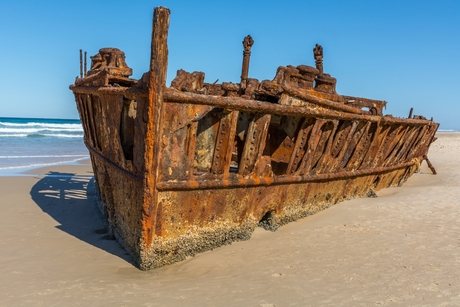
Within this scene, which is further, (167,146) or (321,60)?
(321,60)

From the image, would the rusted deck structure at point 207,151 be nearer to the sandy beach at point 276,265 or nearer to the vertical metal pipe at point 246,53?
the sandy beach at point 276,265

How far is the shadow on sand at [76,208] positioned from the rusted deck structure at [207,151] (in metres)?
0.28

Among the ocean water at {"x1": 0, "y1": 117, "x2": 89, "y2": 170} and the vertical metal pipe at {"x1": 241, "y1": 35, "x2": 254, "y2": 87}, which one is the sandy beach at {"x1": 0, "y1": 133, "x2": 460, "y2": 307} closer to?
the vertical metal pipe at {"x1": 241, "y1": 35, "x2": 254, "y2": 87}

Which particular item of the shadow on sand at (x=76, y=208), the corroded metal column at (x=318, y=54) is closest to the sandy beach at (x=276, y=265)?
the shadow on sand at (x=76, y=208)

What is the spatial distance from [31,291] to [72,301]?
0.62 meters

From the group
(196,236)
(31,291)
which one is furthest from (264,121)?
(31,291)

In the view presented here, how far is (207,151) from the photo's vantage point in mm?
5000

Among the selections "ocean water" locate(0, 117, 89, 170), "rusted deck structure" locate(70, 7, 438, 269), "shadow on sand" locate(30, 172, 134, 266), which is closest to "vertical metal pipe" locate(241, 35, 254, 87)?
"rusted deck structure" locate(70, 7, 438, 269)

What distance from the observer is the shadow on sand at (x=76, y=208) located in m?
5.61

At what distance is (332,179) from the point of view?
638 centimetres

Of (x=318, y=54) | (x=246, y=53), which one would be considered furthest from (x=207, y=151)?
(x=246, y=53)

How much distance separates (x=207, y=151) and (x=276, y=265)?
1752 millimetres

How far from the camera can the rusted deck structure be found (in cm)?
396

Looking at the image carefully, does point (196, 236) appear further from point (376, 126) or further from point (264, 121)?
point (376, 126)
